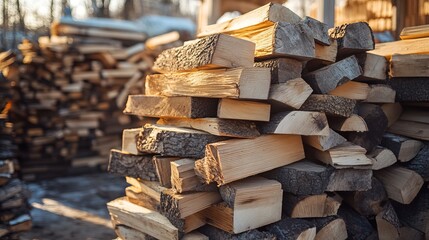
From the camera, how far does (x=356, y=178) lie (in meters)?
2.18

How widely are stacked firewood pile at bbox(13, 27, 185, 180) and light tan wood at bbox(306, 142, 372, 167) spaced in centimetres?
472

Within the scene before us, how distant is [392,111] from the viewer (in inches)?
107

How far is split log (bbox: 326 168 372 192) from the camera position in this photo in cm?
215

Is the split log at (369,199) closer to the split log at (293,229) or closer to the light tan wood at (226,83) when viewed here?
the split log at (293,229)

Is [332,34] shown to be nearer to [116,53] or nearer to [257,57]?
[257,57]

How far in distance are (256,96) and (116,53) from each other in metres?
4.87

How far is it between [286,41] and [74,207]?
3.44 meters

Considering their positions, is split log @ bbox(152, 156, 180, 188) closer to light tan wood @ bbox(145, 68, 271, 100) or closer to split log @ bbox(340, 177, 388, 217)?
light tan wood @ bbox(145, 68, 271, 100)

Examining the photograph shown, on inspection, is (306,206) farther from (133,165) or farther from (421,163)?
(133,165)

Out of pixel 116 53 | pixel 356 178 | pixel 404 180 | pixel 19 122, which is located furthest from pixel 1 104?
pixel 404 180

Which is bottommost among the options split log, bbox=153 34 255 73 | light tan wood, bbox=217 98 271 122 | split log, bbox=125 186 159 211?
split log, bbox=125 186 159 211

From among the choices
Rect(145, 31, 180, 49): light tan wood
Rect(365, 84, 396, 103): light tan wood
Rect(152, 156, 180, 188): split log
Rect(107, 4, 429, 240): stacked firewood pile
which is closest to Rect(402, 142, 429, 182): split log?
Rect(107, 4, 429, 240): stacked firewood pile

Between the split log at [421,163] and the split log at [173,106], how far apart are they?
4.48 feet

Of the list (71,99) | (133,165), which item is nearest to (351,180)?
(133,165)
